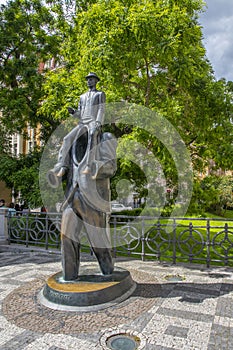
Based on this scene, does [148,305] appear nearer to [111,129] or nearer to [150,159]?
[150,159]

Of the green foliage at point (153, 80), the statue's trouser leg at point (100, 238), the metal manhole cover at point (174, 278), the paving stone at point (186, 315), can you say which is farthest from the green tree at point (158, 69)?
the paving stone at point (186, 315)

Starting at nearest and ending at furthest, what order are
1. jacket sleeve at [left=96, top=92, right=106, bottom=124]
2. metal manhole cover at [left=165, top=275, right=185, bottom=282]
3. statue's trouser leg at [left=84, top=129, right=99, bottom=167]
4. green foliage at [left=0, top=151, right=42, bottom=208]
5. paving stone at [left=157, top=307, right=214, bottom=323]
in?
1. paving stone at [left=157, top=307, right=214, bottom=323]
2. statue's trouser leg at [left=84, top=129, right=99, bottom=167]
3. jacket sleeve at [left=96, top=92, right=106, bottom=124]
4. metal manhole cover at [left=165, top=275, right=185, bottom=282]
5. green foliage at [left=0, top=151, right=42, bottom=208]

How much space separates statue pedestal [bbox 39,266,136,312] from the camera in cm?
436

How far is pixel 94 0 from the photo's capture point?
455 inches

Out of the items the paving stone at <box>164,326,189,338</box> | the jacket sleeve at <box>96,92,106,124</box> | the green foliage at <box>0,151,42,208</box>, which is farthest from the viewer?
the green foliage at <box>0,151,42,208</box>

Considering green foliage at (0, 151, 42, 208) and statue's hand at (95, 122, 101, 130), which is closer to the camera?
statue's hand at (95, 122, 101, 130)

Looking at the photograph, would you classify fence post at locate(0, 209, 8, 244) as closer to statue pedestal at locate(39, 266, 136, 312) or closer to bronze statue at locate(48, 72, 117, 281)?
statue pedestal at locate(39, 266, 136, 312)

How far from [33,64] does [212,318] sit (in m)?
13.1

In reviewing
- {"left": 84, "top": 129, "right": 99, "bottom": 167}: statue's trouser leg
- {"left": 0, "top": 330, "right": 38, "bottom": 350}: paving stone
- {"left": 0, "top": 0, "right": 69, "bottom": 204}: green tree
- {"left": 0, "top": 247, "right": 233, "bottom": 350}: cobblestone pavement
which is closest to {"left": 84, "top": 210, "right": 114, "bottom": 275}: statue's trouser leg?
{"left": 0, "top": 247, "right": 233, "bottom": 350}: cobblestone pavement

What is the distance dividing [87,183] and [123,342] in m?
2.36

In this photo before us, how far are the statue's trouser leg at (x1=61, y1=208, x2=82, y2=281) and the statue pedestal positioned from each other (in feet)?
0.64

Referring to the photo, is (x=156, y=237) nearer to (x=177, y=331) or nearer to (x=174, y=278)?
(x=174, y=278)

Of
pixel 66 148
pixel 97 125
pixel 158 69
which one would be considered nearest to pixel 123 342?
pixel 66 148

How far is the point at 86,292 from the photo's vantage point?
4.39m
